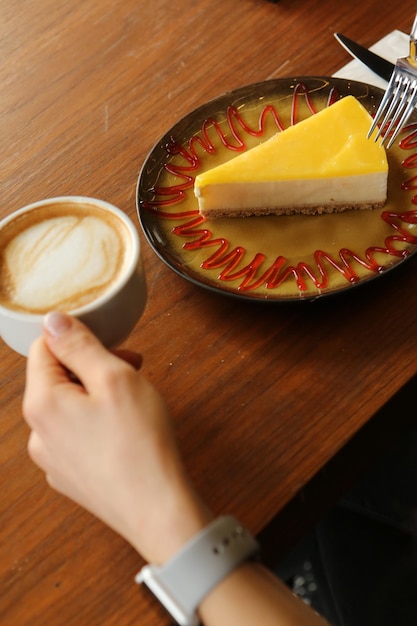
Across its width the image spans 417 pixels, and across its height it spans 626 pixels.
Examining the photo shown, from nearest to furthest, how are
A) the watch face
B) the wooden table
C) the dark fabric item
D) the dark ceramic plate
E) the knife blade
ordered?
the watch face, the wooden table, the dark ceramic plate, the dark fabric item, the knife blade

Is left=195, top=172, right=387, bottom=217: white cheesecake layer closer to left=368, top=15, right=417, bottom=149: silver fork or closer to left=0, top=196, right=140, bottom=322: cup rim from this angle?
left=368, top=15, right=417, bottom=149: silver fork

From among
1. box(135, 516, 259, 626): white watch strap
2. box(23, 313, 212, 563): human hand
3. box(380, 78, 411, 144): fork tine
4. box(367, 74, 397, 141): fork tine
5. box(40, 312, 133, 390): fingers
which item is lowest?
box(135, 516, 259, 626): white watch strap

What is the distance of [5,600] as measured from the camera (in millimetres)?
616

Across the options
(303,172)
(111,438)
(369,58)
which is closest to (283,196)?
(303,172)

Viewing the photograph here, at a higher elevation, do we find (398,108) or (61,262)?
(61,262)

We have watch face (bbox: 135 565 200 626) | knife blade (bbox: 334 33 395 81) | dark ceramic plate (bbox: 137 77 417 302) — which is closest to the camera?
watch face (bbox: 135 565 200 626)

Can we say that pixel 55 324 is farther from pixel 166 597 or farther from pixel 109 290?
pixel 166 597

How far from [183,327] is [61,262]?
0.18 meters

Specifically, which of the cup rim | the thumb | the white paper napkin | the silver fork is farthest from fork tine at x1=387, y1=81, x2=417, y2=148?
the thumb

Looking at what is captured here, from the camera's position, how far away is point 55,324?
0.56 metres

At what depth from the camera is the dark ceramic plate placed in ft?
2.50

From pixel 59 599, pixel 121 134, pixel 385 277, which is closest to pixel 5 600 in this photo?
pixel 59 599

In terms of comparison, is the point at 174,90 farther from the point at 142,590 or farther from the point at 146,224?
the point at 142,590

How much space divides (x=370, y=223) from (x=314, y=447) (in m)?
0.27
